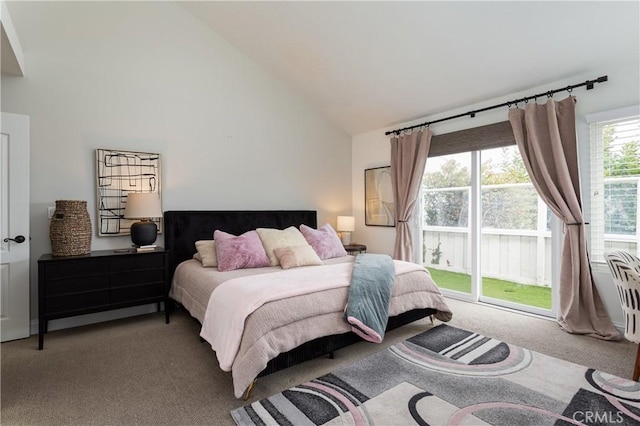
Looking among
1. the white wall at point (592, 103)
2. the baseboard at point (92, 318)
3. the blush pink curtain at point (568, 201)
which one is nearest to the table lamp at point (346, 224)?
the white wall at point (592, 103)

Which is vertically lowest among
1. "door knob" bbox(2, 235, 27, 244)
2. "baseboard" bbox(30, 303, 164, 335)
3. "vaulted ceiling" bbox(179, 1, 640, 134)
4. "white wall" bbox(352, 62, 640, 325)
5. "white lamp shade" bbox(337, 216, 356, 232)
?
"baseboard" bbox(30, 303, 164, 335)

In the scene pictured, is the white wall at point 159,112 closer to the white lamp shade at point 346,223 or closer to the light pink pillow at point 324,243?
the white lamp shade at point 346,223

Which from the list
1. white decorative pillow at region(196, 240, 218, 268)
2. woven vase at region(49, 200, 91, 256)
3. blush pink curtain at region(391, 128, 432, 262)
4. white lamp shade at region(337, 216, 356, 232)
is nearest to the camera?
woven vase at region(49, 200, 91, 256)

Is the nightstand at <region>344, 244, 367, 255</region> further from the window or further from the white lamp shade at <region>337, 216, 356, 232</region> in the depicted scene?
the window

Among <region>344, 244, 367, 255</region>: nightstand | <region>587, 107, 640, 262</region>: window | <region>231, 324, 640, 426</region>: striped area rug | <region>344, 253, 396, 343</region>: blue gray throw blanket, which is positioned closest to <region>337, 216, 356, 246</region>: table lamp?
<region>344, 244, 367, 255</region>: nightstand

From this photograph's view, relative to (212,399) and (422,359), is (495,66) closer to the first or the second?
(422,359)

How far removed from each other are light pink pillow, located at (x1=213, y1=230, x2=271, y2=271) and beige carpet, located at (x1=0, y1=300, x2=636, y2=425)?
2.45ft

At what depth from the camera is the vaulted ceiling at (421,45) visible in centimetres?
278

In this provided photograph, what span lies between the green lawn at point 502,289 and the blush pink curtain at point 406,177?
55 centimetres

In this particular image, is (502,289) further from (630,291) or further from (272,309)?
(272,309)

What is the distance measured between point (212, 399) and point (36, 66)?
3549 millimetres

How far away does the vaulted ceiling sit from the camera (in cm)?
278

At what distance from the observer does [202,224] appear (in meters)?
4.04

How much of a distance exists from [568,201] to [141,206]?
4.30 metres
